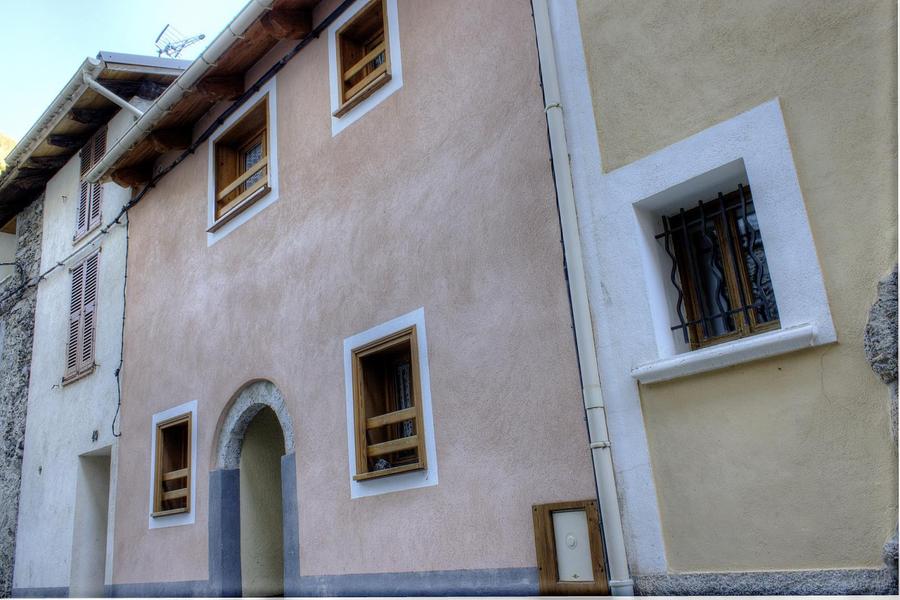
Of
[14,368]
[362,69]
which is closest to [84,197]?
[14,368]

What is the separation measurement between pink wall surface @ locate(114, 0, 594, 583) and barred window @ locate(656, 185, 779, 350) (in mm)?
820

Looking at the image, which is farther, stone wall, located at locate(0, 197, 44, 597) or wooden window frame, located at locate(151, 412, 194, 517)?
stone wall, located at locate(0, 197, 44, 597)

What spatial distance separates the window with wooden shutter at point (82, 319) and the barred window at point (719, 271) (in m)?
9.11

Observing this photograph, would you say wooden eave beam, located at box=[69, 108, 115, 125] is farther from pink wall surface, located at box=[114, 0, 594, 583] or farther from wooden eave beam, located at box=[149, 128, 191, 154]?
pink wall surface, located at box=[114, 0, 594, 583]

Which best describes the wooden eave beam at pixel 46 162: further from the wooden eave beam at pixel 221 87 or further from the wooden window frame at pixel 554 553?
the wooden window frame at pixel 554 553

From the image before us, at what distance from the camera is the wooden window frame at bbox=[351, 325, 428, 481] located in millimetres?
6441

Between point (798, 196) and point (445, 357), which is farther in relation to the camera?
point (445, 357)

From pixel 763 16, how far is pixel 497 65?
228cm

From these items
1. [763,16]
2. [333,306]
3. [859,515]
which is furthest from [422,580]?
[763,16]

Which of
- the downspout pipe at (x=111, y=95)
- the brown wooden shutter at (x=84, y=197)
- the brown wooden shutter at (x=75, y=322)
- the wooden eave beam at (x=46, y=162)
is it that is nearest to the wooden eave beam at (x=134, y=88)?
the downspout pipe at (x=111, y=95)

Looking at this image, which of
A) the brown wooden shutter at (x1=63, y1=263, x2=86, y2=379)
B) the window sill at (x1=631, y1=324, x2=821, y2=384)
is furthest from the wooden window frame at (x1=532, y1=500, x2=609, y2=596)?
the brown wooden shutter at (x1=63, y1=263, x2=86, y2=379)

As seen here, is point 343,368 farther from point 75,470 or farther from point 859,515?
point 75,470

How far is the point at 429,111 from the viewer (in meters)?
6.96

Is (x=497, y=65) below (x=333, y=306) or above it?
above
